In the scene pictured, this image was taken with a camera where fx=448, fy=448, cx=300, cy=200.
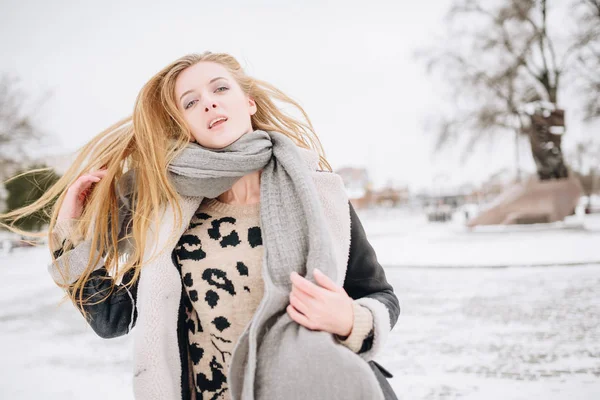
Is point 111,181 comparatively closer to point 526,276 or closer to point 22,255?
point 526,276

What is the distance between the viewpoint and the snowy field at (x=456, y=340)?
318cm

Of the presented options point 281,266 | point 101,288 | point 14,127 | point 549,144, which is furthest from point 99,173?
point 14,127

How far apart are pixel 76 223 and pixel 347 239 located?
0.91 m

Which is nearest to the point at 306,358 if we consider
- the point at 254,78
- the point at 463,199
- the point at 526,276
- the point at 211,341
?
the point at 211,341

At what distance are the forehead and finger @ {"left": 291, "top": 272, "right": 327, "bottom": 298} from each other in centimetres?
82

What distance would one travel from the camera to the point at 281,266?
1307 mm

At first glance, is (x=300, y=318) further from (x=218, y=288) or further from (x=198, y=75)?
(x=198, y=75)

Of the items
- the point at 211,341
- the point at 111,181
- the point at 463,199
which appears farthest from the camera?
the point at 463,199

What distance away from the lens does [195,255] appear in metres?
1.49

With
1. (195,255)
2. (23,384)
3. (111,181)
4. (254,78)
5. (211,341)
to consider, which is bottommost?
(23,384)

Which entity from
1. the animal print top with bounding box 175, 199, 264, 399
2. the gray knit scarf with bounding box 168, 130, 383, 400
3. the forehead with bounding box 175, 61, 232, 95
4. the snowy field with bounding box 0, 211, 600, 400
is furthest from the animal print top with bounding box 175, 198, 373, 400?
the snowy field with bounding box 0, 211, 600, 400

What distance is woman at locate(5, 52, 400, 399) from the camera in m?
1.19

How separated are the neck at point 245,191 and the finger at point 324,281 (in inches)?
18.5

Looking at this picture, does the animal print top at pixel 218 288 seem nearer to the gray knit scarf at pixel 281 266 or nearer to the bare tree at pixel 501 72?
the gray knit scarf at pixel 281 266
